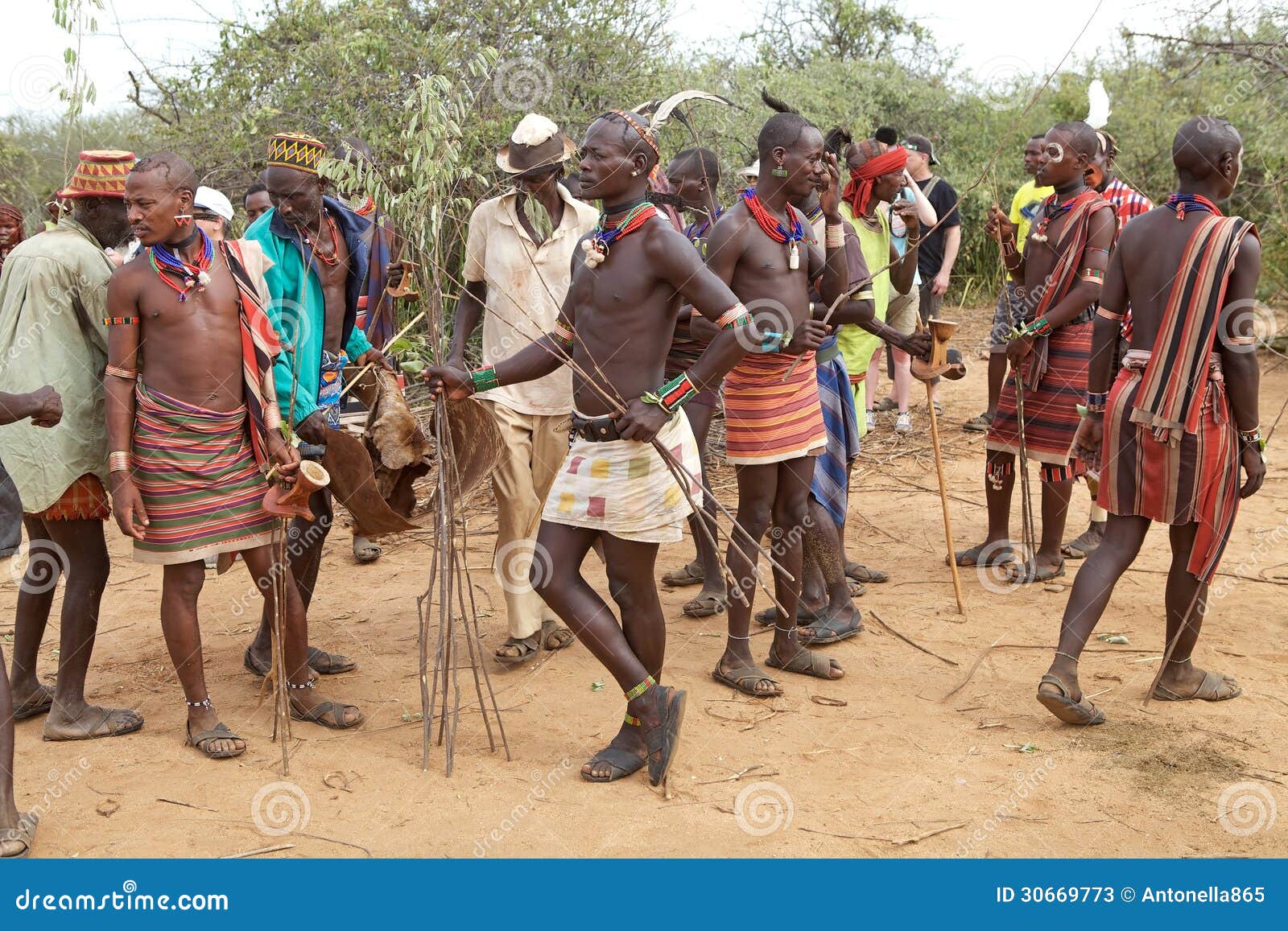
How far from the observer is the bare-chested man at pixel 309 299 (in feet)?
14.8

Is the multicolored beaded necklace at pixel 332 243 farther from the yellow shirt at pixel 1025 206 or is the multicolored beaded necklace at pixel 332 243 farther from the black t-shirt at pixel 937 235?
the black t-shirt at pixel 937 235

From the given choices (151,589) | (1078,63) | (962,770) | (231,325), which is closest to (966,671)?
(962,770)

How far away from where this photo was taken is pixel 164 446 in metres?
3.97

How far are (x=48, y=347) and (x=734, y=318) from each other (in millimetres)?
2364

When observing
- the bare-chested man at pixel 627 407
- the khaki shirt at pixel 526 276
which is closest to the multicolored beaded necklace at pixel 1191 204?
the bare-chested man at pixel 627 407

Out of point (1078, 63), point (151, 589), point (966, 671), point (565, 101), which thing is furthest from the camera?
point (1078, 63)

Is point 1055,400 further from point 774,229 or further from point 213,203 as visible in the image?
point 213,203

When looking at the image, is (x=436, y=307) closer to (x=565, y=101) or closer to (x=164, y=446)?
(x=164, y=446)

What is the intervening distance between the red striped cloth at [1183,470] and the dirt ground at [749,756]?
0.71 m

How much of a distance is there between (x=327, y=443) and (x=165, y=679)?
142cm

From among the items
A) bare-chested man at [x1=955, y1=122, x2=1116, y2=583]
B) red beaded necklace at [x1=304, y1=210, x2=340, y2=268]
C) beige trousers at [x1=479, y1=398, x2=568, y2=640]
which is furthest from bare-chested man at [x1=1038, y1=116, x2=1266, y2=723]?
red beaded necklace at [x1=304, y1=210, x2=340, y2=268]

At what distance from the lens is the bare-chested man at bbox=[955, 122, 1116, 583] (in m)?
5.41

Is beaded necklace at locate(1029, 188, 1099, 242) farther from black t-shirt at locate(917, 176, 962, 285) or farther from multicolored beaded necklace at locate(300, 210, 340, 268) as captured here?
multicolored beaded necklace at locate(300, 210, 340, 268)

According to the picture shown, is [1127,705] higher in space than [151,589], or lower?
higher
